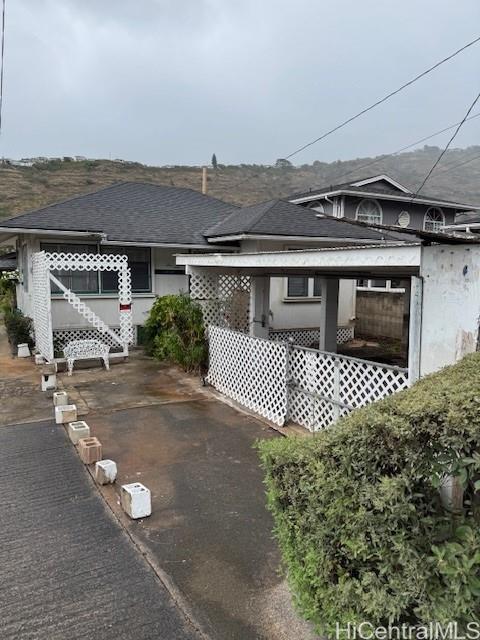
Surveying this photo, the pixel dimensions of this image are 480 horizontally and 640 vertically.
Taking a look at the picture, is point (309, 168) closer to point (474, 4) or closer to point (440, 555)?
point (474, 4)

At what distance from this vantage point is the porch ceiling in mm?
4406

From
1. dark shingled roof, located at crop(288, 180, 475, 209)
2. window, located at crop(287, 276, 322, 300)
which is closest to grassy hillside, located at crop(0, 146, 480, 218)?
dark shingled roof, located at crop(288, 180, 475, 209)

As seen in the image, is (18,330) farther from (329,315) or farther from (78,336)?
(329,315)

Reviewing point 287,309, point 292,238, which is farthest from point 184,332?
point 287,309

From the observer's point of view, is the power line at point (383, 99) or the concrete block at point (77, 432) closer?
the concrete block at point (77, 432)

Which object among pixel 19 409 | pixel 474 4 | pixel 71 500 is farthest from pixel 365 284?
pixel 71 500

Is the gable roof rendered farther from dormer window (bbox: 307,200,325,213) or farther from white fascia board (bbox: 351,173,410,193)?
dormer window (bbox: 307,200,325,213)

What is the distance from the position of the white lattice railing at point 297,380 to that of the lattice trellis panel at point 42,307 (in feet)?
14.0

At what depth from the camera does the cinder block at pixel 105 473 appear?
461 centimetres

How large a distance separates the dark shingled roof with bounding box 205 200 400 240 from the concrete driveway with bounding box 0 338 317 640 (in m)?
4.61

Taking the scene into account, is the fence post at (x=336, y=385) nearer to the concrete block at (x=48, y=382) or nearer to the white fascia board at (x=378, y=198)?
the concrete block at (x=48, y=382)

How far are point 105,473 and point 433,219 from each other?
65.2 feet

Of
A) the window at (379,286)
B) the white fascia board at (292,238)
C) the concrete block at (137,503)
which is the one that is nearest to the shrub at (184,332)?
the white fascia board at (292,238)

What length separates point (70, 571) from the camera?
3252 mm
